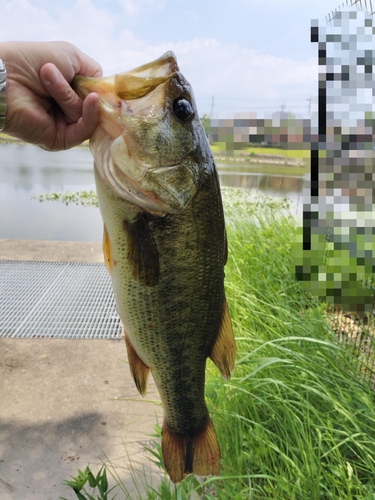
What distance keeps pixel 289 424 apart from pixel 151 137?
1.55 metres

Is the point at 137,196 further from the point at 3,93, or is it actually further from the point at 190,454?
the point at 190,454

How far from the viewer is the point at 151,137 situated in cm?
119

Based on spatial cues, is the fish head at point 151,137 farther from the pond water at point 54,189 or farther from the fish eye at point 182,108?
the pond water at point 54,189

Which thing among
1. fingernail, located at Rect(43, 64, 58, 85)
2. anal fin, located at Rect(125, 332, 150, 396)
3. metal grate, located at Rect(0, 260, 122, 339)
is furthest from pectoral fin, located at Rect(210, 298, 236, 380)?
A: metal grate, located at Rect(0, 260, 122, 339)

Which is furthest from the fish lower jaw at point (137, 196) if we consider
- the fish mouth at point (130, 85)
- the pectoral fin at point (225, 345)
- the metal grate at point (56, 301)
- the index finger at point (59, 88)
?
the metal grate at point (56, 301)

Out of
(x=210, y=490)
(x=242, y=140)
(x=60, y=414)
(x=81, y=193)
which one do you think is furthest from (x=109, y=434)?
(x=81, y=193)

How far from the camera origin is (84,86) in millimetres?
1263

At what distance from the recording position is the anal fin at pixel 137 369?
1.44 meters

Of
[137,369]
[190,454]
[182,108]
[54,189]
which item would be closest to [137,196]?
[182,108]

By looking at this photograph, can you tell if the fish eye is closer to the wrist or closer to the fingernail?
the fingernail

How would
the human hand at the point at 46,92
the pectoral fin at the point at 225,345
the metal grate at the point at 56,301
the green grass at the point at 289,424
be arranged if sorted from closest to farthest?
the human hand at the point at 46,92 < the pectoral fin at the point at 225,345 < the green grass at the point at 289,424 < the metal grate at the point at 56,301

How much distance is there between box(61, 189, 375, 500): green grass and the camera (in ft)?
5.60

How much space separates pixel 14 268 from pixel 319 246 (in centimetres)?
350

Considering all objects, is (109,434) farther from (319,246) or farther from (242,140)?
(319,246)
